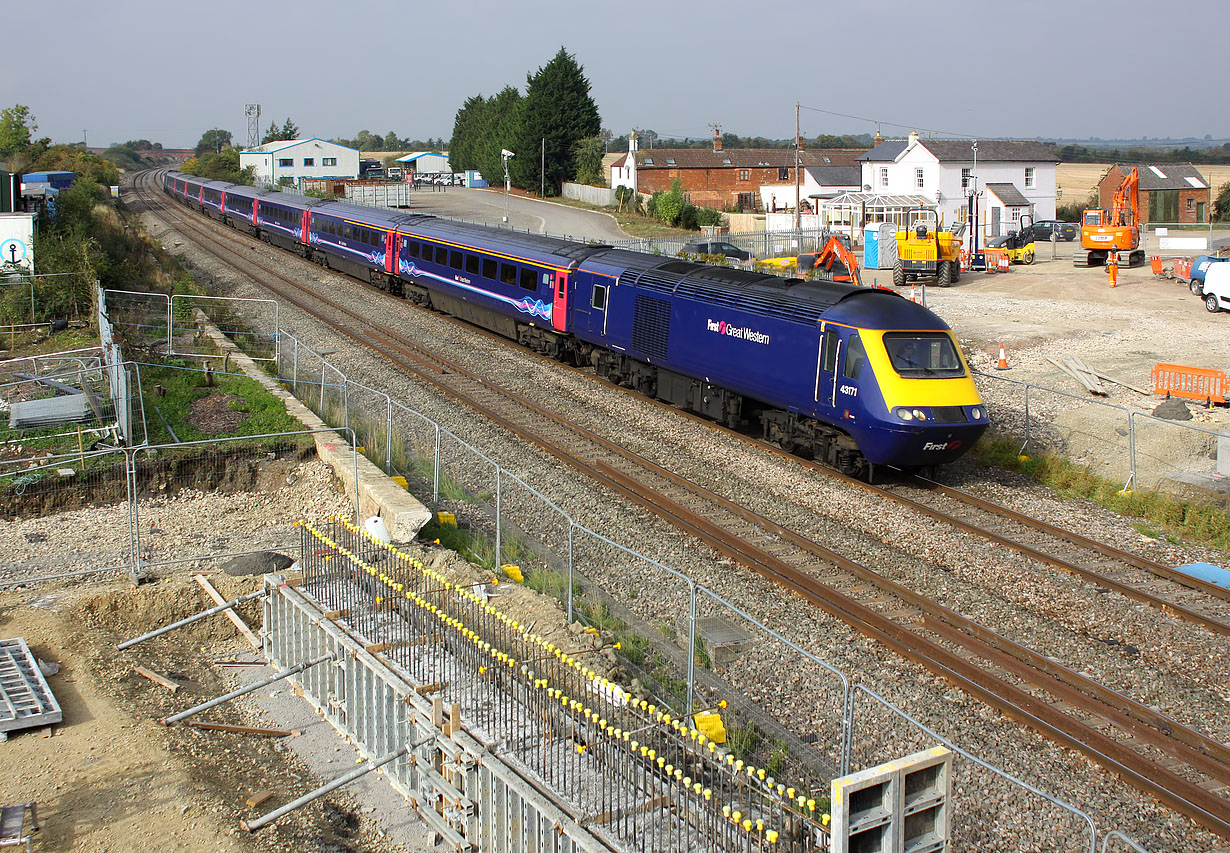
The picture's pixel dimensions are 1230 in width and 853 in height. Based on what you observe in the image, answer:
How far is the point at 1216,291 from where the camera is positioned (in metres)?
31.8

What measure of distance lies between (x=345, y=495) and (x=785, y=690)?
8.38 meters

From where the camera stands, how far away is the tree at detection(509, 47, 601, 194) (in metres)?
87.0

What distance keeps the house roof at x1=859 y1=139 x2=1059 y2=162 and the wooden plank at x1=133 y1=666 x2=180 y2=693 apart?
57.1 meters

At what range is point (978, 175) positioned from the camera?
197ft

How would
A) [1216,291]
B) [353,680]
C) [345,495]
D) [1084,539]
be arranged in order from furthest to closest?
[1216,291], [345,495], [1084,539], [353,680]

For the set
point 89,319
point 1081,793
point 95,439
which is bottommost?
point 1081,793

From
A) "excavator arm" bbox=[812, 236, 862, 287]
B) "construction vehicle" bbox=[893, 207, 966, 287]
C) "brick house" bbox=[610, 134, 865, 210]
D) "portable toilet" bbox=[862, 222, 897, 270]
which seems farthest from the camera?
"brick house" bbox=[610, 134, 865, 210]

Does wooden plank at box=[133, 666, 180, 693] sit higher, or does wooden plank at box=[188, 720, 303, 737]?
wooden plank at box=[133, 666, 180, 693]

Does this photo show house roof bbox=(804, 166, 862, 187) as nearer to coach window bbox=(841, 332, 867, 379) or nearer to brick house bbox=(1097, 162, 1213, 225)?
brick house bbox=(1097, 162, 1213, 225)

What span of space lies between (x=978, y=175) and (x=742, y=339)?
48803 mm

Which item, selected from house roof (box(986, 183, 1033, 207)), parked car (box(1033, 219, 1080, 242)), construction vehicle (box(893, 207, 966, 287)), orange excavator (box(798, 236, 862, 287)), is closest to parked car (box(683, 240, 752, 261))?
construction vehicle (box(893, 207, 966, 287))

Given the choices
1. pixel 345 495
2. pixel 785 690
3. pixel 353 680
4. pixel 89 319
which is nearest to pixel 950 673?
pixel 785 690

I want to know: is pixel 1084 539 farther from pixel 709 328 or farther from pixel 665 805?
pixel 665 805

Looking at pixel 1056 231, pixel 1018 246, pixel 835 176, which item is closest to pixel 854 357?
pixel 1018 246
